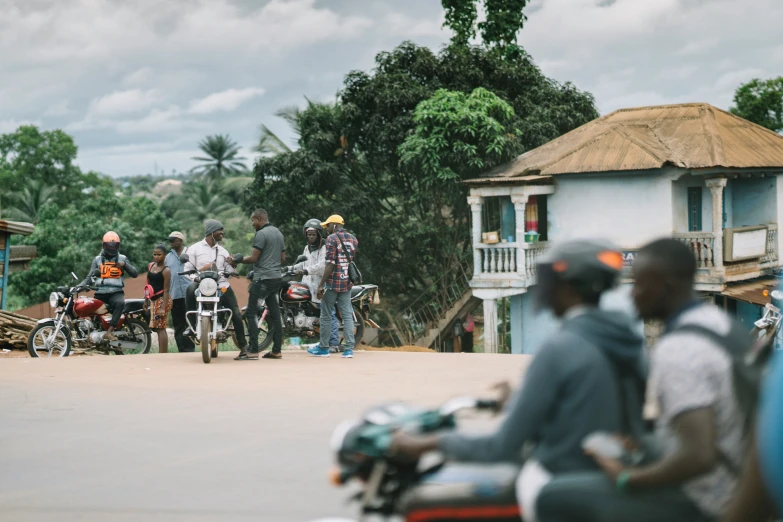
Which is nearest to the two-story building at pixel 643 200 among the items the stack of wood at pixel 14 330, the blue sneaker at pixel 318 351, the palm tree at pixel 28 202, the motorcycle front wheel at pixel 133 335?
the blue sneaker at pixel 318 351

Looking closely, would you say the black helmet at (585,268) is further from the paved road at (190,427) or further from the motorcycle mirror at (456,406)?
the paved road at (190,427)

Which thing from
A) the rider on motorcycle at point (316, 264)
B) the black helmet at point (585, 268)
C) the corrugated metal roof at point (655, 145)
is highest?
the corrugated metal roof at point (655, 145)

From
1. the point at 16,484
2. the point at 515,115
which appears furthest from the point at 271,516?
the point at 515,115

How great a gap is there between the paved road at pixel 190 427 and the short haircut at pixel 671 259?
3.20 m

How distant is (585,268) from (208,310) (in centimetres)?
1022

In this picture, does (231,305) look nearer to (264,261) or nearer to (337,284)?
(264,261)

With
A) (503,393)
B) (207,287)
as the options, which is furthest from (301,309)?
(503,393)

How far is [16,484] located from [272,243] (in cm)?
640

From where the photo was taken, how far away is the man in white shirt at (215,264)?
13.1m

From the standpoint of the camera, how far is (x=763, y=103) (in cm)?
3862

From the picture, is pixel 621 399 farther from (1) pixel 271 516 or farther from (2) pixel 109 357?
(2) pixel 109 357

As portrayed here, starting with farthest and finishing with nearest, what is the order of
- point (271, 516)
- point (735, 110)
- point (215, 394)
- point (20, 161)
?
point (20, 161) → point (735, 110) → point (215, 394) → point (271, 516)

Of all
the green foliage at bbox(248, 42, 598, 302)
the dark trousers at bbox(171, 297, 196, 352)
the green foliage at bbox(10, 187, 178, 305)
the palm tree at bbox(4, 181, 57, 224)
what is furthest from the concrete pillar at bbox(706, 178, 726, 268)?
the palm tree at bbox(4, 181, 57, 224)

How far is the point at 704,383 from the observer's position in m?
3.00
